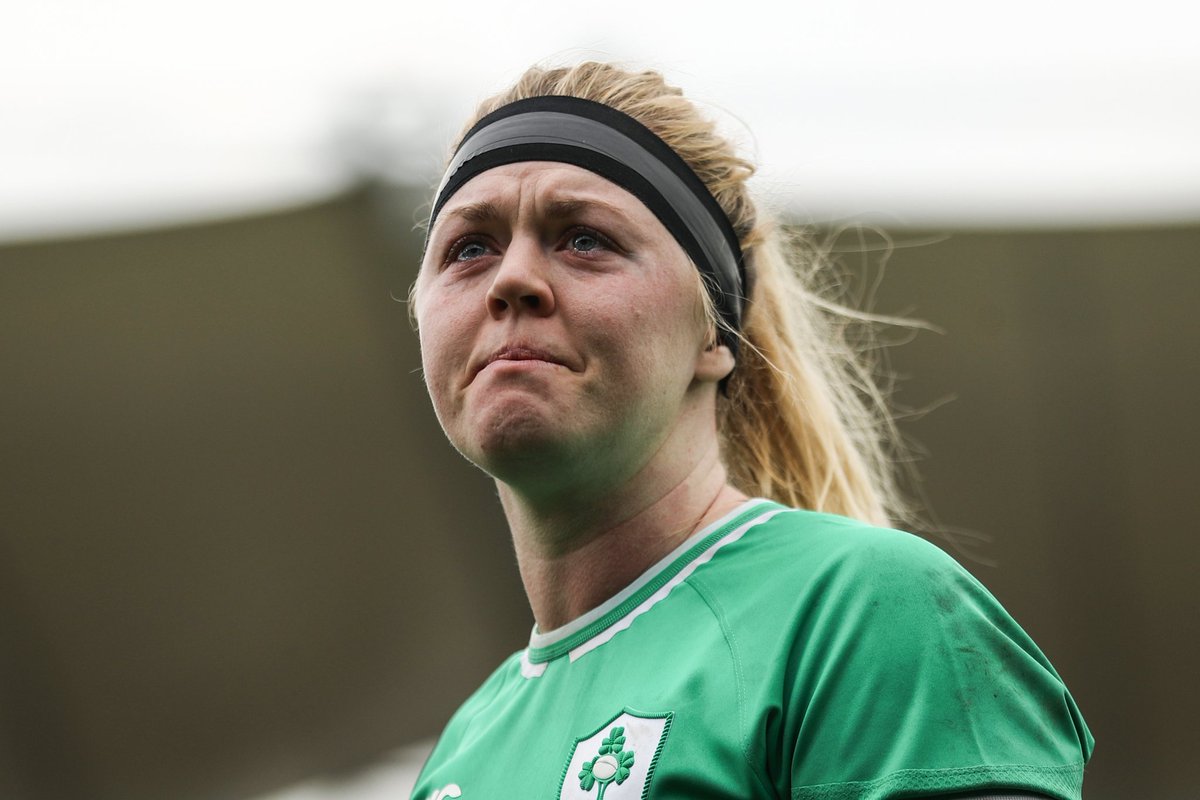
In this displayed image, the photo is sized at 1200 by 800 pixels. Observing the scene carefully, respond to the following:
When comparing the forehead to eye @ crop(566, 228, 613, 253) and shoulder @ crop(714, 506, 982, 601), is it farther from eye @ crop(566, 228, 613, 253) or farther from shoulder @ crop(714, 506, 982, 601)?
shoulder @ crop(714, 506, 982, 601)

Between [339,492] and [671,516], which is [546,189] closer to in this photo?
[671,516]

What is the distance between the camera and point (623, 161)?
2.32m

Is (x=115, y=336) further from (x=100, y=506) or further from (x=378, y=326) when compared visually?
(x=378, y=326)

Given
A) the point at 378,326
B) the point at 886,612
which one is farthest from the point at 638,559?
the point at 378,326

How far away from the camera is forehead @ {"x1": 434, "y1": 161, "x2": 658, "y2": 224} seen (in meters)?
2.23

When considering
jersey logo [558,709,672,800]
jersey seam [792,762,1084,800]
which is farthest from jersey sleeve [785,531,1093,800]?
jersey logo [558,709,672,800]

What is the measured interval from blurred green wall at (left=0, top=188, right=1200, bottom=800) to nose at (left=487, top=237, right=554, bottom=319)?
4753mm

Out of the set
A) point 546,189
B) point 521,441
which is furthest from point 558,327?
point 546,189

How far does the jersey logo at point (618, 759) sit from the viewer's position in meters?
1.78

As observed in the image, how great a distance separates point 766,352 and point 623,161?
1.90 ft

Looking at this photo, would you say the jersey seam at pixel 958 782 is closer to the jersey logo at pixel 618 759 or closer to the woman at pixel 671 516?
the woman at pixel 671 516

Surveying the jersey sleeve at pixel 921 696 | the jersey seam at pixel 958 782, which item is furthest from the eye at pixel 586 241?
the jersey seam at pixel 958 782

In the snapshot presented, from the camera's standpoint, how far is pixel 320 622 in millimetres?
7023

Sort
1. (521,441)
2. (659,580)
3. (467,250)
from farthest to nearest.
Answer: (467,250), (659,580), (521,441)
